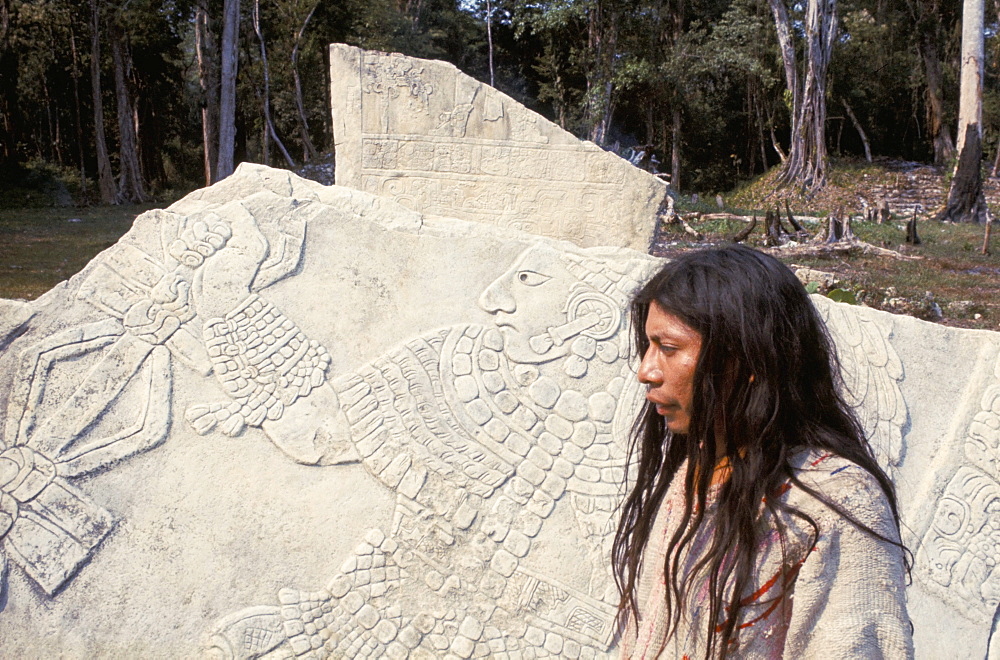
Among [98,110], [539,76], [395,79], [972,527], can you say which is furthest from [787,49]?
[972,527]

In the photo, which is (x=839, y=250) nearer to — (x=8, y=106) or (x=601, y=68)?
(x=601, y=68)

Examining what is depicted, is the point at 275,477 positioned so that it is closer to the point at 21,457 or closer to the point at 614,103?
the point at 21,457

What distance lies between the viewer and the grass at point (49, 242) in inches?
239

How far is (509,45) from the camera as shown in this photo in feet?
66.1

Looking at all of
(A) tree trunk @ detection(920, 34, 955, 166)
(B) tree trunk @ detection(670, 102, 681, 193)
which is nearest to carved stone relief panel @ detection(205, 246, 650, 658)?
(B) tree trunk @ detection(670, 102, 681, 193)

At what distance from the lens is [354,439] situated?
2.25m

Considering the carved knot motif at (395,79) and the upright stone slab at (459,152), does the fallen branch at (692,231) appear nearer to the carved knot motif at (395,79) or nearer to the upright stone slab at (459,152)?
the upright stone slab at (459,152)

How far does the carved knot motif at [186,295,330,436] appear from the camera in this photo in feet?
7.29

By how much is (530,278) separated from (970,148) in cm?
1133

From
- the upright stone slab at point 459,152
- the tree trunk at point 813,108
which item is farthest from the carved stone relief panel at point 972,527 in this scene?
the tree trunk at point 813,108

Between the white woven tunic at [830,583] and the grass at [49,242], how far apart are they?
17.6ft

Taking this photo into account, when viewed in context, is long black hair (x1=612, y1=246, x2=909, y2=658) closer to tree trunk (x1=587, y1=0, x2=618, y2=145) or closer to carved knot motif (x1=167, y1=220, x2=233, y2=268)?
carved knot motif (x1=167, y1=220, x2=233, y2=268)

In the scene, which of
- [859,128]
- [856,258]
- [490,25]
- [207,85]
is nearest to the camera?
[856,258]

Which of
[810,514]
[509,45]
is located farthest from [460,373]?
[509,45]
